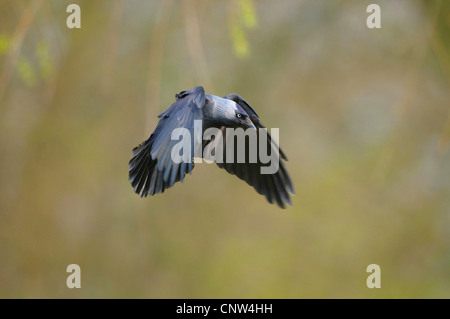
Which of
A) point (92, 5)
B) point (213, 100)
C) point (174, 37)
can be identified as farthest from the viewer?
point (92, 5)

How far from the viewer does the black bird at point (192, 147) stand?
142 centimetres

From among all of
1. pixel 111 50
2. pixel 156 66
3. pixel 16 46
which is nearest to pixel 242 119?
pixel 156 66

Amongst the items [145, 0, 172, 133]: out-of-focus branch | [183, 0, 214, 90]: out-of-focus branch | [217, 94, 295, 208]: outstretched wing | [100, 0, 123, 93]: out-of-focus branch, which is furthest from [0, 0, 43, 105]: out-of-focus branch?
[217, 94, 295, 208]: outstretched wing

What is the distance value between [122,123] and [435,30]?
242cm

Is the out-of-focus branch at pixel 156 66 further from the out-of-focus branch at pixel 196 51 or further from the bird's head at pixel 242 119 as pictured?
the bird's head at pixel 242 119

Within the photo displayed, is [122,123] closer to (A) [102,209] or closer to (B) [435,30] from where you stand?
(A) [102,209]

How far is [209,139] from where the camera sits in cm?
190

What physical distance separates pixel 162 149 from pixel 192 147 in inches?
3.7

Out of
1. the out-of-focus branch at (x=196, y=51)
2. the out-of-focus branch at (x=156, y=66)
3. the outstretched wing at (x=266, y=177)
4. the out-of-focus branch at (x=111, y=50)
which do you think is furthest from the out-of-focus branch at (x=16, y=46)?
the outstretched wing at (x=266, y=177)

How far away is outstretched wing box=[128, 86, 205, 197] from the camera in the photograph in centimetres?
142

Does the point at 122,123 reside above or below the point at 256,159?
above

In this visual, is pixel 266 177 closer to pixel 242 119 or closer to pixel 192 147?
pixel 242 119

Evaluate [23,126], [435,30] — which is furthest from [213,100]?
[23,126]

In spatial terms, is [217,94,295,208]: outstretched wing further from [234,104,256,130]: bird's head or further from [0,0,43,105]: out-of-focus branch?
[0,0,43,105]: out-of-focus branch
